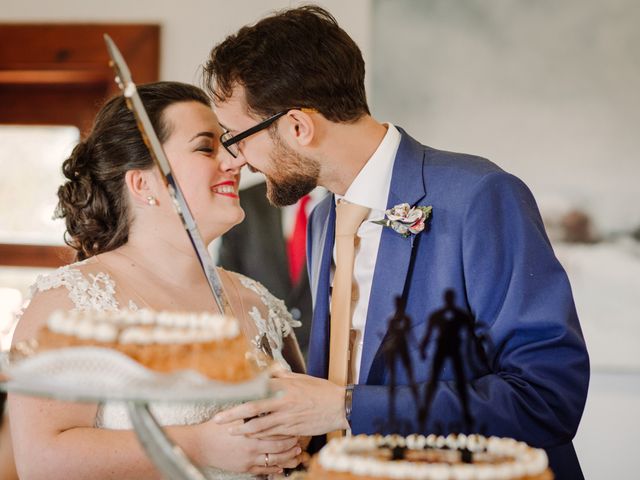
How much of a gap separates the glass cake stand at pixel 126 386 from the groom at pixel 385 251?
55 centimetres

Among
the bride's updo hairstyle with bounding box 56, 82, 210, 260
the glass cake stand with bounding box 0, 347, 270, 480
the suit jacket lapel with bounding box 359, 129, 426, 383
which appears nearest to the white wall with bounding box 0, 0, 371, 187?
the bride's updo hairstyle with bounding box 56, 82, 210, 260

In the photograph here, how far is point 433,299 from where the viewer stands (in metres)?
2.11

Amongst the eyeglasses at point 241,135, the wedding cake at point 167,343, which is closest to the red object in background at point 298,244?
the eyeglasses at point 241,135

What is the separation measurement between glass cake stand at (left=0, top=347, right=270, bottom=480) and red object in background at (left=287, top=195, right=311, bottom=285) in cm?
291

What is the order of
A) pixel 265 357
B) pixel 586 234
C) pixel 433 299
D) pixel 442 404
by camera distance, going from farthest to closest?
pixel 586 234 < pixel 265 357 < pixel 433 299 < pixel 442 404

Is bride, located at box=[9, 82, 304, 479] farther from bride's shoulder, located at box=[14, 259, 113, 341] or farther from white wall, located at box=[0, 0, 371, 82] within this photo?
white wall, located at box=[0, 0, 371, 82]

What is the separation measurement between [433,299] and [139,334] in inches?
39.9

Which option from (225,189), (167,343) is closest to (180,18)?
(225,189)

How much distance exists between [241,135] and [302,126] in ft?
0.63

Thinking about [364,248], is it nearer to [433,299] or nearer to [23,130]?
[433,299]

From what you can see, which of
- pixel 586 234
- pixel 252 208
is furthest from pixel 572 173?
pixel 252 208

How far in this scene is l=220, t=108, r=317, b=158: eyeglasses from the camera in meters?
2.37

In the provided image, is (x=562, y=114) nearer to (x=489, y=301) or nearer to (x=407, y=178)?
(x=407, y=178)

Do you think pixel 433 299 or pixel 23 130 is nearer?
pixel 433 299
